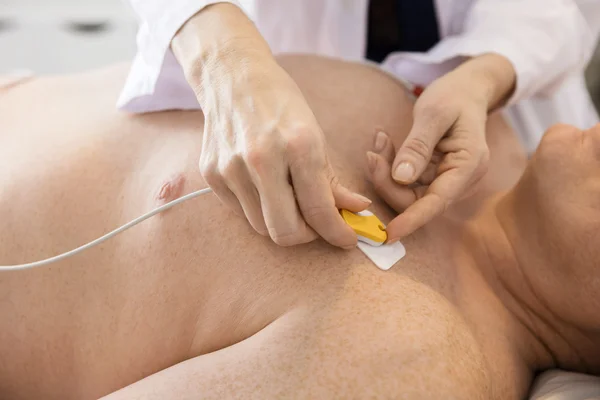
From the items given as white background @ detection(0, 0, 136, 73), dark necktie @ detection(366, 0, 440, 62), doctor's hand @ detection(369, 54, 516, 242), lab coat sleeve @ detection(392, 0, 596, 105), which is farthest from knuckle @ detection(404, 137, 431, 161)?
white background @ detection(0, 0, 136, 73)

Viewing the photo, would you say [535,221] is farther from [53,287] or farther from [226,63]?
[53,287]

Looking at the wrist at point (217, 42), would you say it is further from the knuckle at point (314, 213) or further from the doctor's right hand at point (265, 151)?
the knuckle at point (314, 213)

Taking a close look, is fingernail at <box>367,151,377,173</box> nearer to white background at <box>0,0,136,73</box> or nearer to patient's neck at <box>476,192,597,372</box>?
patient's neck at <box>476,192,597,372</box>

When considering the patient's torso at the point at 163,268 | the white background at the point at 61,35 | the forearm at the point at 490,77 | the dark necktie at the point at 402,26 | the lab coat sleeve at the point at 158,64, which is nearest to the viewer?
the patient's torso at the point at 163,268

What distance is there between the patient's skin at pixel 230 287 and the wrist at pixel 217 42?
14 centimetres

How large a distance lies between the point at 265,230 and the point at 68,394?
0.43 m

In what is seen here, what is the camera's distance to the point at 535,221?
0.92 m

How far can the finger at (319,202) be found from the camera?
661 mm

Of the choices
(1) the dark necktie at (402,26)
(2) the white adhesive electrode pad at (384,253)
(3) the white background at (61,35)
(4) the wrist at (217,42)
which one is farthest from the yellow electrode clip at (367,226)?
(3) the white background at (61,35)

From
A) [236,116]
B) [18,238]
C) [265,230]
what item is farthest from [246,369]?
[18,238]

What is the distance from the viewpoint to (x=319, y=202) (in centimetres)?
67

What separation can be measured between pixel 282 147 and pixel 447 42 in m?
0.71

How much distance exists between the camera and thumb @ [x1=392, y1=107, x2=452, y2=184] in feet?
2.65

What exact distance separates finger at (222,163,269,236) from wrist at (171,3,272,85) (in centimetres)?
15
